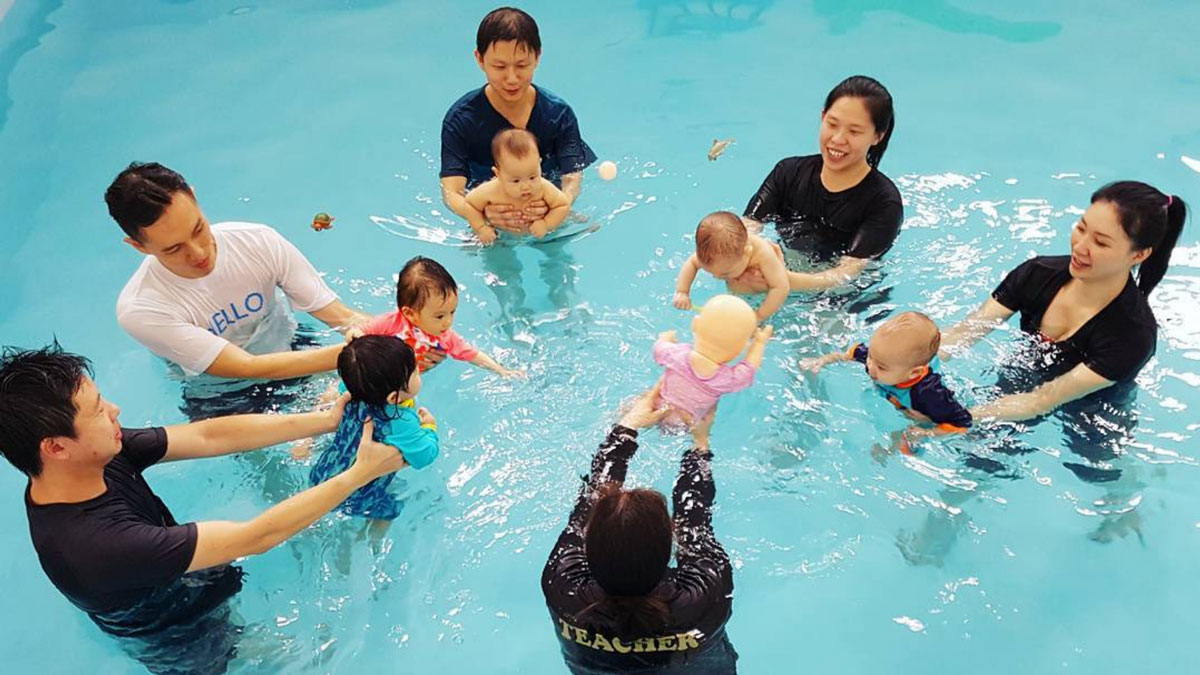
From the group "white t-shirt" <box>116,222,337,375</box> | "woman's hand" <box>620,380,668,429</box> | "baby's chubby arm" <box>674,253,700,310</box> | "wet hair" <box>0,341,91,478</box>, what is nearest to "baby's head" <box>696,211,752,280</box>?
"baby's chubby arm" <box>674,253,700,310</box>

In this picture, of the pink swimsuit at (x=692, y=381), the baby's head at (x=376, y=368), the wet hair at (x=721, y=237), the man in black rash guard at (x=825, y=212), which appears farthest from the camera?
the man in black rash guard at (x=825, y=212)

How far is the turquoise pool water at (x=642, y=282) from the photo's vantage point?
3.50 meters

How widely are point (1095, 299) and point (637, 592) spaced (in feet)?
6.62

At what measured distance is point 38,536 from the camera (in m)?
2.42

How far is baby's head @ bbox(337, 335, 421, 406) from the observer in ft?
8.97

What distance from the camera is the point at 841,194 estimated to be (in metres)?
3.93

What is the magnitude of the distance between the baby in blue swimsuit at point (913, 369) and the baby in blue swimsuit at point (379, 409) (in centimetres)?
158

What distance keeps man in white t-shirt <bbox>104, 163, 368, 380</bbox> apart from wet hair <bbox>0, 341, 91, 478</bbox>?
77 cm

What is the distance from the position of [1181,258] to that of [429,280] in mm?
4071

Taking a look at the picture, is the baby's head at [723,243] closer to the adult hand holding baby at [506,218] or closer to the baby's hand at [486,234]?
the adult hand holding baby at [506,218]

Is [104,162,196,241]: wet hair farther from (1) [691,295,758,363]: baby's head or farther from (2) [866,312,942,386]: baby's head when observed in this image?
(2) [866,312,942,386]: baby's head

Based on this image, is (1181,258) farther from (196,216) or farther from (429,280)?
(196,216)

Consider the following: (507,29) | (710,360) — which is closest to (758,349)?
(710,360)

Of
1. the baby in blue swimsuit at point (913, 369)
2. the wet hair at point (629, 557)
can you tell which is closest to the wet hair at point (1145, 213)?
the baby in blue swimsuit at point (913, 369)
